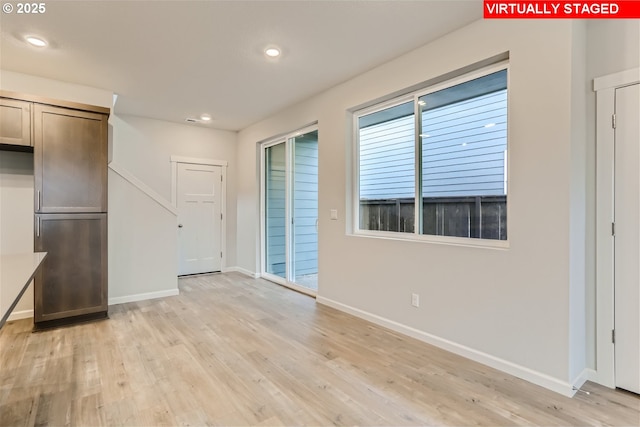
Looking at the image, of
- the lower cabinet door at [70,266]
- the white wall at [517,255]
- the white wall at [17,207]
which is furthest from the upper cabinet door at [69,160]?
the white wall at [517,255]

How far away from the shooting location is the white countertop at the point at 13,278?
1.12 metres

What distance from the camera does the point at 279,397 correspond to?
6.84 feet

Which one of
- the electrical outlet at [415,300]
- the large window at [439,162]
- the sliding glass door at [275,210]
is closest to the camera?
the large window at [439,162]

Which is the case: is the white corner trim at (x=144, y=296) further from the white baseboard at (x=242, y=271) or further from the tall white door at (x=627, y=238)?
the tall white door at (x=627, y=238)

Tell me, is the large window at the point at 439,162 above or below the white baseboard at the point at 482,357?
above

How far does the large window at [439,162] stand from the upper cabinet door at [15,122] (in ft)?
11.2

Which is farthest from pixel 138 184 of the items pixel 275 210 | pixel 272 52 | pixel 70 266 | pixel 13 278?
pixel 13 278

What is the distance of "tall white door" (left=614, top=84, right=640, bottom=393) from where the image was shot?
212 cm

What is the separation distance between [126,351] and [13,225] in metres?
2.14

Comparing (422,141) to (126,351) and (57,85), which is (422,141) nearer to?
(126,351)

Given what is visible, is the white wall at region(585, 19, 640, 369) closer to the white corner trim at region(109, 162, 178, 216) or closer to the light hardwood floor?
the light hardwood floor

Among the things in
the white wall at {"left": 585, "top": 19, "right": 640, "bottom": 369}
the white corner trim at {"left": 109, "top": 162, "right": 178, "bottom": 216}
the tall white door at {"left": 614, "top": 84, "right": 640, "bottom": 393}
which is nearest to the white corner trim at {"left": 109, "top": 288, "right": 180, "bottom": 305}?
the white corner trim at {"left": 109, "top": 162, "right": 178, "bottom": 216}

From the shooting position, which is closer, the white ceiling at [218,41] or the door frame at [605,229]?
the door frame at [605,229]

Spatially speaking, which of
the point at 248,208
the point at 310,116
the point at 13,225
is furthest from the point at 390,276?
the point at 13,225
